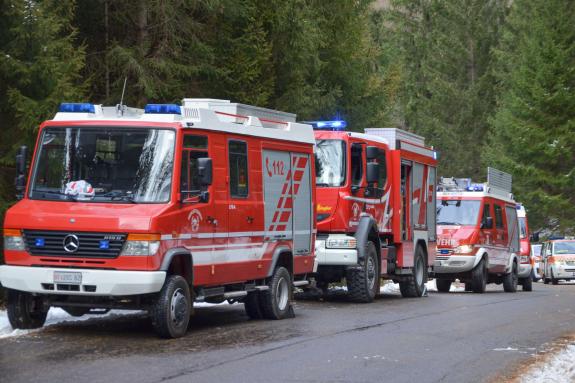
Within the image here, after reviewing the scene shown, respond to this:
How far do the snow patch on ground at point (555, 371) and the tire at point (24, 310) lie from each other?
6.08 metres

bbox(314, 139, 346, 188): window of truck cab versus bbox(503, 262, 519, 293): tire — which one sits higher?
bbox(314, 139, 346, 188): window of truck cab

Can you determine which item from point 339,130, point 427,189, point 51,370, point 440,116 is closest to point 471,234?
point 427,189

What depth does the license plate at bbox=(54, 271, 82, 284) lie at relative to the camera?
41.6ft

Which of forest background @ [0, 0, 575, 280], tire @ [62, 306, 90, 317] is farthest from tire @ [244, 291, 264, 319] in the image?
forest background @ [0, 0, 575, 280]

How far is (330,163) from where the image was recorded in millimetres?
20172

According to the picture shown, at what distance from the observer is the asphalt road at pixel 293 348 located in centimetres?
1046

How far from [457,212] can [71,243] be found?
17027 millimetres

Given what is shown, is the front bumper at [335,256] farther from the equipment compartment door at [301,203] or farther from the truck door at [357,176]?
the equipment compartment door at [301,203]

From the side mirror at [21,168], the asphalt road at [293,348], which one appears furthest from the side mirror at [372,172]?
the side mirror at [21,168]

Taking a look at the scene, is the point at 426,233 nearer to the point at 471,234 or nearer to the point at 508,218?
the point at 471,234

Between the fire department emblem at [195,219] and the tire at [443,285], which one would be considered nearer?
the fire department emblem at [195,219]

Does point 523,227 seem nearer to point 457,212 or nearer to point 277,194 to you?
point 457,212

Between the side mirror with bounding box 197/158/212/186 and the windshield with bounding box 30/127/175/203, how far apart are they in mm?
353

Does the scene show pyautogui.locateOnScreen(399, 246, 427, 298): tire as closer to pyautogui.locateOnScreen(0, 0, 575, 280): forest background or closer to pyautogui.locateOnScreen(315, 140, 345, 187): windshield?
pyautogui.locateOnScreen(315, 140, 345, 187): windshield
